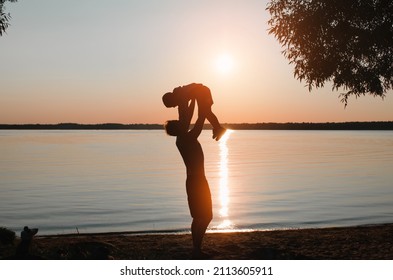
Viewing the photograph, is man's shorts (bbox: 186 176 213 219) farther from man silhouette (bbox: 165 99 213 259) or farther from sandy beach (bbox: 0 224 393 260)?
sandy beach (bbox: 0 224 393 260)

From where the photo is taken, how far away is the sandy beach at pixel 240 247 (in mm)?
12047

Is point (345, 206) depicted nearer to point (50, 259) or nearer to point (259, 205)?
point (259, 205)

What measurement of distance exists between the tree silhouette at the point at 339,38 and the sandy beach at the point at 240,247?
509 centimetres

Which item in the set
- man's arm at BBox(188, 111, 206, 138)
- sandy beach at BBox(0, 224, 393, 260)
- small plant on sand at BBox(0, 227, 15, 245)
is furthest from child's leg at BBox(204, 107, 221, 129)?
small plant on sand at BBox(0, 227, 15, 245)

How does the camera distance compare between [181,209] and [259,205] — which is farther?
[259,205]

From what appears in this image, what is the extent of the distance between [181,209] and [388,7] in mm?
14180

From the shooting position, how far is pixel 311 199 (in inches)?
1257

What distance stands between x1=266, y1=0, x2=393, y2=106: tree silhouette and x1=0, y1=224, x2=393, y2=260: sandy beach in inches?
200

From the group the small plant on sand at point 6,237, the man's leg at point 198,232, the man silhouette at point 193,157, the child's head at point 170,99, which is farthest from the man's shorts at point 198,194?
the small plant on sand at point 6,237

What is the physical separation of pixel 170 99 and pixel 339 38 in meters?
8.04

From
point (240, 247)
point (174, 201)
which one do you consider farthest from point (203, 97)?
point (174, 201)

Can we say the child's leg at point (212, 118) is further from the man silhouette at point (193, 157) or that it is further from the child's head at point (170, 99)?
the child's head at point (170, 99)
